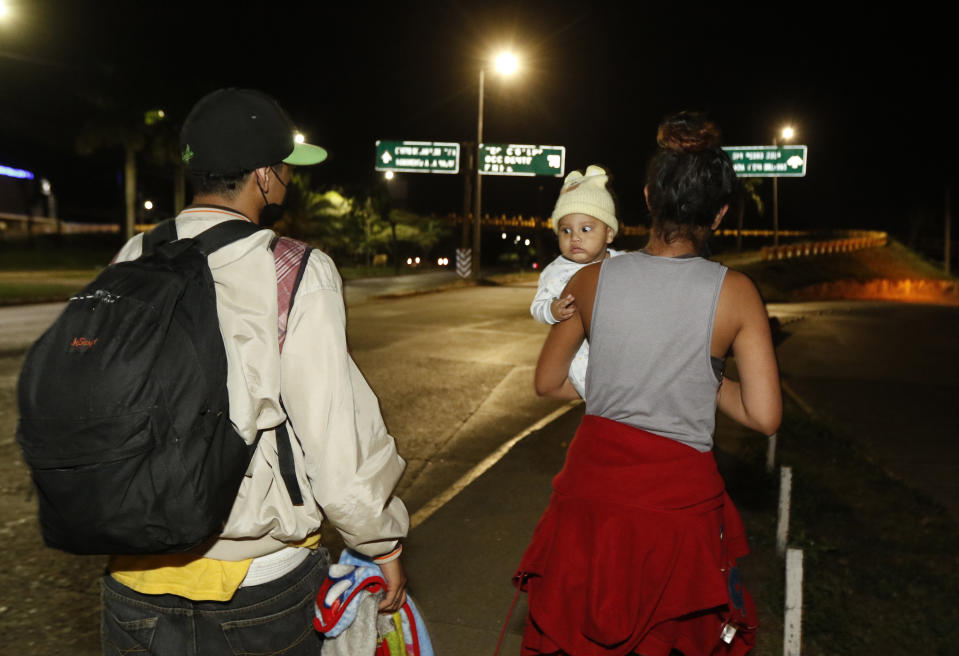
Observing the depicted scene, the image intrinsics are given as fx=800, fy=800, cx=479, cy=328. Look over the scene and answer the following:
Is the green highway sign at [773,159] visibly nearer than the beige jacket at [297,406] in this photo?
No

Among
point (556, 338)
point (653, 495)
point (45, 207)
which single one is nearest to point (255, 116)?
point (556, 338)

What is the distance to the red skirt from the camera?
2064 millimetres

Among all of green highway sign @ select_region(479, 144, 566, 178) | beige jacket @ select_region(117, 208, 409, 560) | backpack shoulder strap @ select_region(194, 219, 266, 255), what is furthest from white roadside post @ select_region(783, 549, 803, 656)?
green highway sign @ select_region(479, 144, 566, 178)

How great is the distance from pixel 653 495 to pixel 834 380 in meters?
10.7

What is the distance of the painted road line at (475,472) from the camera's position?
5.35 m

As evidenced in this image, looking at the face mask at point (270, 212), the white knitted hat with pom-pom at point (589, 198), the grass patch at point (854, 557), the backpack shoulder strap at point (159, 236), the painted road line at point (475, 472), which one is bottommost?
the grass patch at point (854, 557)

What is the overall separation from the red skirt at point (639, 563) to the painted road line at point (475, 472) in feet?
10.0

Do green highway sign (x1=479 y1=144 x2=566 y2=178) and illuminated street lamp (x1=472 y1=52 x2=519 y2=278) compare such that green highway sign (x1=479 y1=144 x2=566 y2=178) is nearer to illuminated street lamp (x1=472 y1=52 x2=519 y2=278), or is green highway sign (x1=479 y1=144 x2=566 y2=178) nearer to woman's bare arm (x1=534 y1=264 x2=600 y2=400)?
illuminated street lamp (x1=472 y1=52 x2=519 y2=278)

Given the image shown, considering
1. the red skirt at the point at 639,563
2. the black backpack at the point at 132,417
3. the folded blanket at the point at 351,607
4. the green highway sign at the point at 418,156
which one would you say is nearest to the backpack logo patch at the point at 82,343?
the black backpack at the point at 132,417

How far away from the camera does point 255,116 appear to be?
1818 mm

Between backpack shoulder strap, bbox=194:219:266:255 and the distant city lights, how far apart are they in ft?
211

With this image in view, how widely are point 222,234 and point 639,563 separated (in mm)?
1312

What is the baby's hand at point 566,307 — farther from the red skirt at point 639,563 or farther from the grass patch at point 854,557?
the grass patch at point 854,557

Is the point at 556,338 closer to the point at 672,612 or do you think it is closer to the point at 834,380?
the point at 672,612
